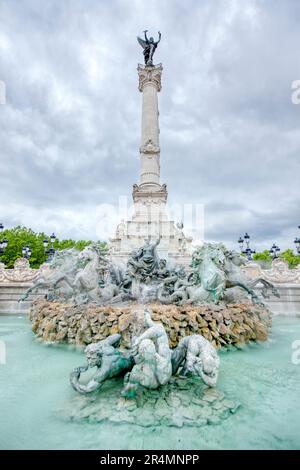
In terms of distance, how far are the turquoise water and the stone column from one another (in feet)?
58.6

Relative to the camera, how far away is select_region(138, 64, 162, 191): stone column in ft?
71.4

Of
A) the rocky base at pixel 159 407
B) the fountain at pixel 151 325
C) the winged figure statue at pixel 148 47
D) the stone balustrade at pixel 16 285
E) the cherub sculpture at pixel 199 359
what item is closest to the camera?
the rocky base at pixel 159 407

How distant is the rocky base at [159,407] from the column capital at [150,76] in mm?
27178

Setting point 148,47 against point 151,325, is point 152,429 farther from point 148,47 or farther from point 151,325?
point 148,47

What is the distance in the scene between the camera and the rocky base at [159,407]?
2639mm

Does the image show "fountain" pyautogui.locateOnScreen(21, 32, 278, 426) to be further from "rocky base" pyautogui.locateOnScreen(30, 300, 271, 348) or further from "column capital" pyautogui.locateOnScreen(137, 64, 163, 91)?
"column capital" pyautogui.locateOnScreen(137, 64, 163, 91)

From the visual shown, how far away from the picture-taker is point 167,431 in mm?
2490

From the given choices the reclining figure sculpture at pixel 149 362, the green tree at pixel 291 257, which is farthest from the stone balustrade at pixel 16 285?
the green tree at pixel 291 257

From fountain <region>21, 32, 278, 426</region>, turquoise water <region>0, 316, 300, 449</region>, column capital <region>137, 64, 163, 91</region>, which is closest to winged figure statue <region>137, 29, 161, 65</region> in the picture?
column capital <region>137, 64, 163, 91</region>

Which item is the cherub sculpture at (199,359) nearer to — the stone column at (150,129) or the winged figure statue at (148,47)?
the stone column at (150,129)

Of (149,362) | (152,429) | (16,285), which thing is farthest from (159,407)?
(16,285)

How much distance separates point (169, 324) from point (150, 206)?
16.0 meters

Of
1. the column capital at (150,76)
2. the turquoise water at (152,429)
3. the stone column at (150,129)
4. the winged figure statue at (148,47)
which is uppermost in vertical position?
the winged figure statue at (148,47)

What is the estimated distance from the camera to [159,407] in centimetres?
284
